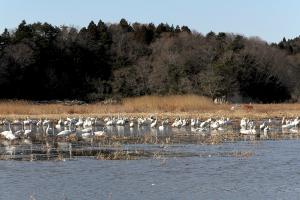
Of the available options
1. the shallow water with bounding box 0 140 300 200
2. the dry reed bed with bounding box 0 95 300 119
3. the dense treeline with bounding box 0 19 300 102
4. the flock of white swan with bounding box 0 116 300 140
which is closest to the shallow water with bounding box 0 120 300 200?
the shallow water with bounding box 0 140 300 200

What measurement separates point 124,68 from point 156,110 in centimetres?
2176

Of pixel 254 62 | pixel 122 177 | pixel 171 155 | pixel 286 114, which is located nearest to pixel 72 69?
pixel 254 62

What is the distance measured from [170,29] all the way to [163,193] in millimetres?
71959

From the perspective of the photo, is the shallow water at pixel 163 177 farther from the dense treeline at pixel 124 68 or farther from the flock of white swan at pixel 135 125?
the dense treeline at pixel 124 68

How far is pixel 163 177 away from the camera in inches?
570

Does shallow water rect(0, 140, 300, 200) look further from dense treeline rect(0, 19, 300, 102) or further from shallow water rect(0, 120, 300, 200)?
dense treeline rect(0, 19, 300, 102)

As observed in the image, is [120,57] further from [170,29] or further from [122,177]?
[122,177]

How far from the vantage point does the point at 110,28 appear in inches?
2906

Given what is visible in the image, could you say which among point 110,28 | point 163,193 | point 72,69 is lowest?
point 163,193

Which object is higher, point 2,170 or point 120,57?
point 120,57

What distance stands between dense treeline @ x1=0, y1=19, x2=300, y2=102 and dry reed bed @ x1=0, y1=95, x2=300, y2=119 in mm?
12350

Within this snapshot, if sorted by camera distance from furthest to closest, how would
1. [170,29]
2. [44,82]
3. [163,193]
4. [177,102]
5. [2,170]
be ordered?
[170,29]
[44,82]
[177,102]
[2,170]
[163,193]

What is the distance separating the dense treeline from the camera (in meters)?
57.9

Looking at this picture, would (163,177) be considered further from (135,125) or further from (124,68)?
(124,68)
